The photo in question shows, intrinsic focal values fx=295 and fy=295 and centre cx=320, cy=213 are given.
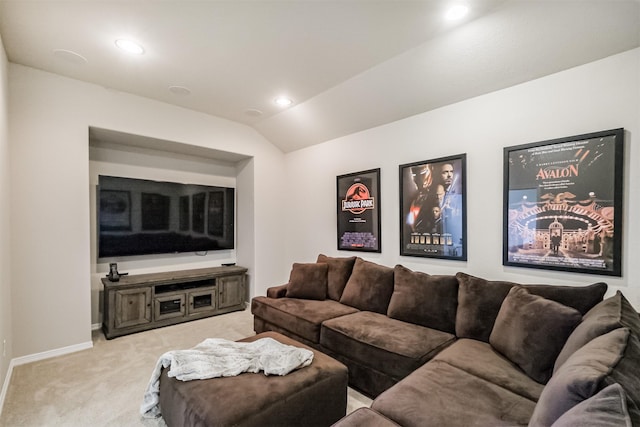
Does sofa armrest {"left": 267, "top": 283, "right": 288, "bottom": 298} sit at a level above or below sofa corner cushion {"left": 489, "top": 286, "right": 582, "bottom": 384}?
below

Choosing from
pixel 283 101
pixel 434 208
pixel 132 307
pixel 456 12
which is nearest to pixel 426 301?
pixel 434 208

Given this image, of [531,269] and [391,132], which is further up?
[391,132]

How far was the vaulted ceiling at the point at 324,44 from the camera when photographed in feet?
6.79

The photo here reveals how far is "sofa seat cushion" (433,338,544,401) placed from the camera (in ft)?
5.44

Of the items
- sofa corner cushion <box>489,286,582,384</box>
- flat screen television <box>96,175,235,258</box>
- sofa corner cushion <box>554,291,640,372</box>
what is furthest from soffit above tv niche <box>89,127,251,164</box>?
sofa corner cushion <box>554,291,640,372</box>

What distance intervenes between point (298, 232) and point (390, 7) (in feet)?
11.2

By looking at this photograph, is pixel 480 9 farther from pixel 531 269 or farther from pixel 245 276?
pixel 245 276

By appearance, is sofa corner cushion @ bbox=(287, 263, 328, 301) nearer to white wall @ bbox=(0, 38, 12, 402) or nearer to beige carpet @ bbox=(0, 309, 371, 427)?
beige carpet @ bbox=(0, 309, 371, 427)

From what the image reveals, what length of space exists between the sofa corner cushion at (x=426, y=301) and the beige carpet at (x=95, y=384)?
2.68ft

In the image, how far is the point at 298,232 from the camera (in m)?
4.86

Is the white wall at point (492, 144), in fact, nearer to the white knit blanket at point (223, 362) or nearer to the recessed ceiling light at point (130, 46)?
the white knit blanket at point (223, 362)

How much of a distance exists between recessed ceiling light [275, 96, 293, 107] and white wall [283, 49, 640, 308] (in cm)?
88

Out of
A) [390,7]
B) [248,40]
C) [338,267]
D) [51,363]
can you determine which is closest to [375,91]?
[390,7]

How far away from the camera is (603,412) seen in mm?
798
